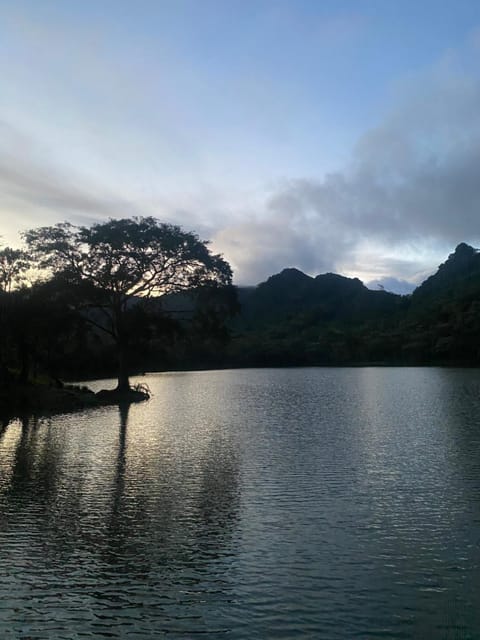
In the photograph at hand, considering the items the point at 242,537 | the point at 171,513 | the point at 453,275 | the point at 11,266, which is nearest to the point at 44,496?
the point at 171,513

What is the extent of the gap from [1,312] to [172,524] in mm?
27424

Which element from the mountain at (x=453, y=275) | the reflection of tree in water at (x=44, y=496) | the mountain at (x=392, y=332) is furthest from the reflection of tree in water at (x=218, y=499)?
the mountain at (x=453, y=275)

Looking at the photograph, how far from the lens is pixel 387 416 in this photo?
91.8ft

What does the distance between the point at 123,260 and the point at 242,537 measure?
101 ft

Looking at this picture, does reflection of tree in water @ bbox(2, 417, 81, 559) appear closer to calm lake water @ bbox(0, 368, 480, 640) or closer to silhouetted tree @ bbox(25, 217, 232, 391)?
calm lake water @ bbox(0, 368, 480, 640)

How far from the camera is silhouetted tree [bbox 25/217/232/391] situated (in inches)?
1529

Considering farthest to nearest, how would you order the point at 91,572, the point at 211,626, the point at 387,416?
the point at 387,416 → the point at 91,572 → the point at 211,626

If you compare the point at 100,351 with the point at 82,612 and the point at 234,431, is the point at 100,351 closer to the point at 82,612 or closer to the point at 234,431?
the point at 234,431

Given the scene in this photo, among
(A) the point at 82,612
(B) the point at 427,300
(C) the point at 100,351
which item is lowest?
(A) the point at 82,612

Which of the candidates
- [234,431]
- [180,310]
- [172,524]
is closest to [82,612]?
[172,524]

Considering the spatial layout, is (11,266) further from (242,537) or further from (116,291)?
(242,537)

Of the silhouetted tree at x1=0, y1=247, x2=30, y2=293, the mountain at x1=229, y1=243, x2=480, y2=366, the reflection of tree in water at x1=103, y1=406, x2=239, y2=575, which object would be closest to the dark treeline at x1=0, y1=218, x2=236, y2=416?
the silhouetted tree at x1=0, y1=247, x2=30, y2=293

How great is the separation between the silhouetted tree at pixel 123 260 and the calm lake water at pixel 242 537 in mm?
18998

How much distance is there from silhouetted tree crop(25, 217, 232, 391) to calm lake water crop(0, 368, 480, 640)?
18998 millimetres
